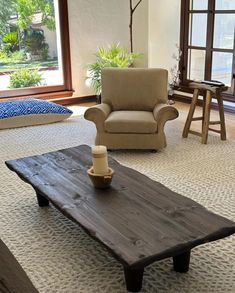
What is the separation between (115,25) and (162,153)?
3.14 metres

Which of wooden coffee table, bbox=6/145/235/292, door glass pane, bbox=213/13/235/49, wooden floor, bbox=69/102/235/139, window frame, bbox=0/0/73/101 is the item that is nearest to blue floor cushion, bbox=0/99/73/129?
wooden floor, bbox=69/102/235/139

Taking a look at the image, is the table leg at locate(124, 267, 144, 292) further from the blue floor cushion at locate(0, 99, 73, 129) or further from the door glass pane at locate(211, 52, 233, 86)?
the door glass pane at locate(211, 52, 233, 86)

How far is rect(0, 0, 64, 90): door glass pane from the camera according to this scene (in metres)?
5.85

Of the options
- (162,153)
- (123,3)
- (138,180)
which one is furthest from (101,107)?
(123,3)

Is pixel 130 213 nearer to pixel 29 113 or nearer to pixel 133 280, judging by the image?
pixel 133 280

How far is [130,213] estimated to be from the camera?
209 cm


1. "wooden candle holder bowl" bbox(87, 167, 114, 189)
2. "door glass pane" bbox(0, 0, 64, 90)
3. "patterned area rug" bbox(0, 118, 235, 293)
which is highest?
"door glass pane" bbox(0, 0, 64, 90)

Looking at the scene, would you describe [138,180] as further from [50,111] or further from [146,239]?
[50,111]

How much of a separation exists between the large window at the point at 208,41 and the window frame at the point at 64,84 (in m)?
1.76

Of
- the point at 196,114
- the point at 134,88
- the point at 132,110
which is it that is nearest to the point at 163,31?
the point at 196,114

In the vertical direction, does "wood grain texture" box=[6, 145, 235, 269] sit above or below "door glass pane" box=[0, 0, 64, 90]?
below

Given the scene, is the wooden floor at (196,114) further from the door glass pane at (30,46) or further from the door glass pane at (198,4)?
the door glass pane at (198,4)

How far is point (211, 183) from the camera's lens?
3309 mm

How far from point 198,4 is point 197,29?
349mm
